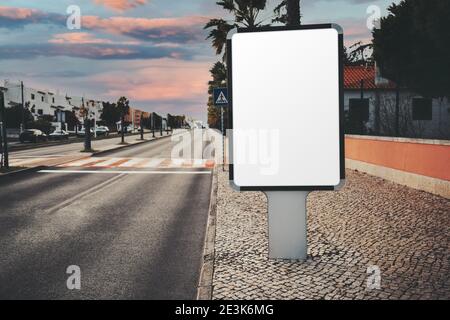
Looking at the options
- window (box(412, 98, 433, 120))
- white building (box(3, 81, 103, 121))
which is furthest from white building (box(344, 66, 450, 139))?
white building (box(3, 81, 103, 121))

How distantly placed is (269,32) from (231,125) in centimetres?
127

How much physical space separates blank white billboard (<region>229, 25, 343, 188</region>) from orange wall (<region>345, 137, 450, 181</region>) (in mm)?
6133

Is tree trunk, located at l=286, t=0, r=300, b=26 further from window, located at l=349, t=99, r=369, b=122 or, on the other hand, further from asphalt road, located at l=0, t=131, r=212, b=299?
window, located at l=349, t=99, r=369, b=122

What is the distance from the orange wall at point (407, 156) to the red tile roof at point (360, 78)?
825 inches

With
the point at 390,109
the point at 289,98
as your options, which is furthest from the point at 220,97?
the point at 390,109

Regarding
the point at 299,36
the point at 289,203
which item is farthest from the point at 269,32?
the point at 289,203

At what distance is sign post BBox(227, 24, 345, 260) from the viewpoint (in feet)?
18.3

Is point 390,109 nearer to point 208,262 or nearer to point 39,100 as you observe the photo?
point 208,262

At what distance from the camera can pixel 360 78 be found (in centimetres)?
3991

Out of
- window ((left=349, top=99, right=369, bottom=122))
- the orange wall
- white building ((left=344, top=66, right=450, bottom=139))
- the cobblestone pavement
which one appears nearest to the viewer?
the cobblestone pavement

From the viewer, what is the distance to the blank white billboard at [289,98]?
5574 millimetres

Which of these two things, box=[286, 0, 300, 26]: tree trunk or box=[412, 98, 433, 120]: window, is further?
box=[412, 98, 433, 120]: window

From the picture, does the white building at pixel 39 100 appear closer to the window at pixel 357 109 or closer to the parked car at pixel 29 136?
the parked car at pixel 29 136

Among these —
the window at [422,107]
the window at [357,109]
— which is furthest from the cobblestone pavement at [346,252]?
the window at [422,107]
